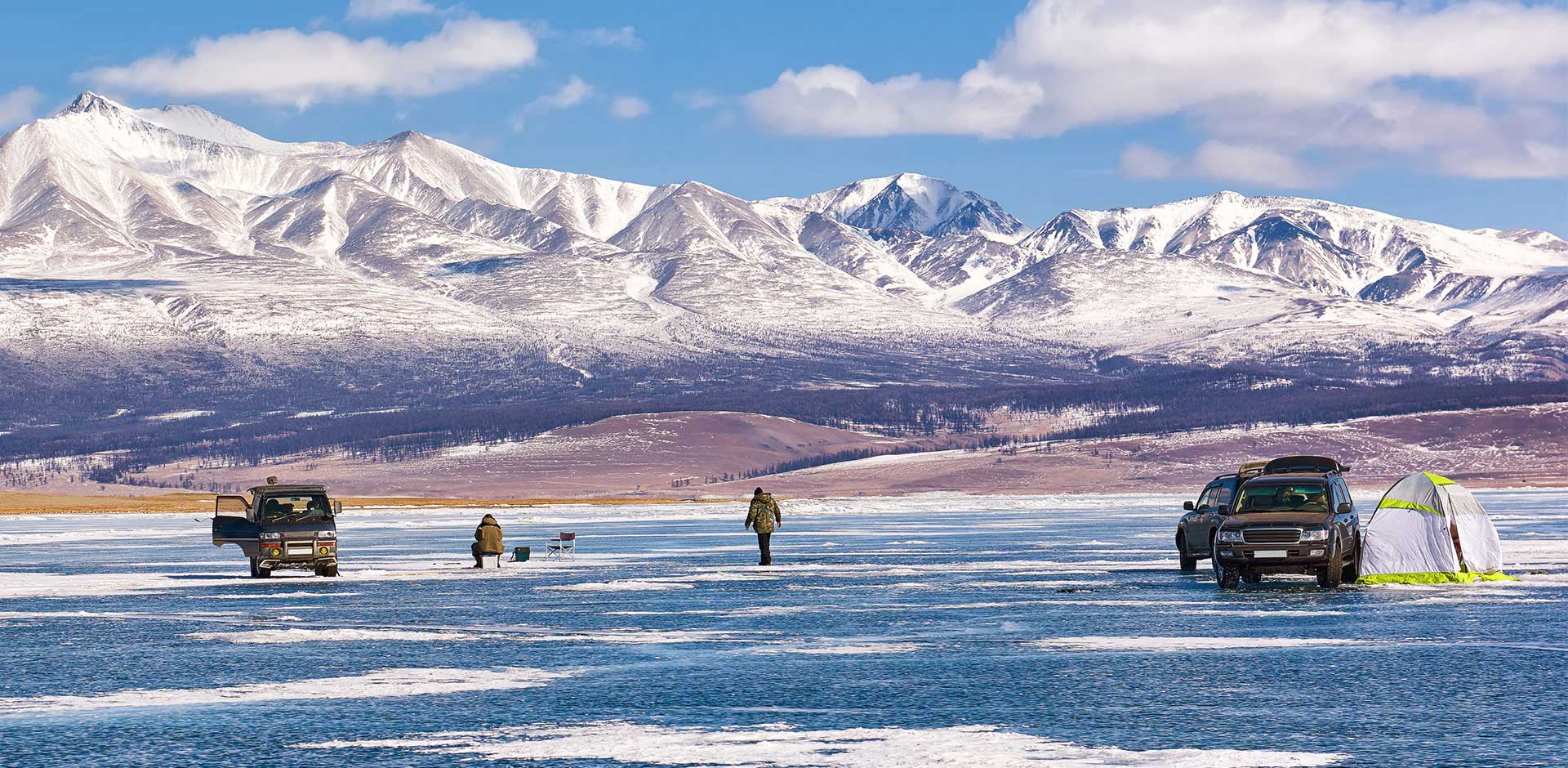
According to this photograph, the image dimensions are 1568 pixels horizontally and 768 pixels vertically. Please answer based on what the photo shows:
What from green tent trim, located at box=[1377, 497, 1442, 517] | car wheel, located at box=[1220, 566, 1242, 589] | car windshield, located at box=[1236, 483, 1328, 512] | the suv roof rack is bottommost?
car wheel, located at box=[1220, 566, 1242, 589]

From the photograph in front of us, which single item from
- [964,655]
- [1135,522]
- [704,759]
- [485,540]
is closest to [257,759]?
[704,759]

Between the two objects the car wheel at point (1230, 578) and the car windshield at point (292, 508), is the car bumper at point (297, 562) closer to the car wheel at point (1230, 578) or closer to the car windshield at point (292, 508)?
the car windshield at point (292, 508)

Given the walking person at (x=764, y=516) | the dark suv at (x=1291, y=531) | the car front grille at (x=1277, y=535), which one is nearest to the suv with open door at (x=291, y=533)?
the walking person at (x=764, y=516)

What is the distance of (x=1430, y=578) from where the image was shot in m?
39.0

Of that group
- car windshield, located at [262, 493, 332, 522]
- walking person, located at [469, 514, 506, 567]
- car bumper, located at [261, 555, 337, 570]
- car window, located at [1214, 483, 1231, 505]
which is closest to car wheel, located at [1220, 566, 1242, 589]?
car window, located at [1214, 483, 1231, 505]

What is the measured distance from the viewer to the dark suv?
122ft

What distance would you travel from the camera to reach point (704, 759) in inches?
705

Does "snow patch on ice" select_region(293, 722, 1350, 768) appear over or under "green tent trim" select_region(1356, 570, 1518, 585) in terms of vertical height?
under

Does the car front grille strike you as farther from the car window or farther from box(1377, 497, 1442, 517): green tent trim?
the car window

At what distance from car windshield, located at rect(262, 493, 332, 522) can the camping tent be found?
A: 2444 cm

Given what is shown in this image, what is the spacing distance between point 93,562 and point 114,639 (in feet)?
98.3

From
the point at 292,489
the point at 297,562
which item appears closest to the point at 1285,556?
the point at 292,489

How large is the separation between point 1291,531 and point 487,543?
22.3 metres

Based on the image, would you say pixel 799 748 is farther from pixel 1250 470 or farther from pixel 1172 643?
pixel 1250 470
